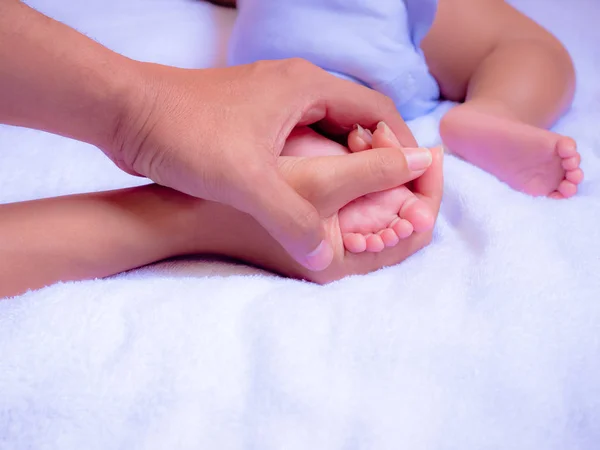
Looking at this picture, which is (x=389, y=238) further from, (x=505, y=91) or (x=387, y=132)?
(x=505, y=91)

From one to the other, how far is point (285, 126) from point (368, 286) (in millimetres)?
213

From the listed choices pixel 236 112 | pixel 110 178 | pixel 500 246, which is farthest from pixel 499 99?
pixel 110 178

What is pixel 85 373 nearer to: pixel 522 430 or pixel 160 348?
pixel 160 348

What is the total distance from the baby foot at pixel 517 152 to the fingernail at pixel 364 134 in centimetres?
17

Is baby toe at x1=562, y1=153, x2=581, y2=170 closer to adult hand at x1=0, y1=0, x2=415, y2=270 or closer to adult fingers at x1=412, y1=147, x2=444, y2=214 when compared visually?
adult fingers at x1=412, y1=147, x2=444, y2=214

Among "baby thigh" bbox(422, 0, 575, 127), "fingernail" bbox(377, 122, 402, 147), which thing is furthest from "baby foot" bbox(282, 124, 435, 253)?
"baby thigh" bbox(422, 0, 575, 127)

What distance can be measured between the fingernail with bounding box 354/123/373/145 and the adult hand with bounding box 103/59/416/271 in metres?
0.07

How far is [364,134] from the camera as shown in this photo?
73cm

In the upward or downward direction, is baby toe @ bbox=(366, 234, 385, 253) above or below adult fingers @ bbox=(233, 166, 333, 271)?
below

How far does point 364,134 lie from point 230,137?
216 millimetres

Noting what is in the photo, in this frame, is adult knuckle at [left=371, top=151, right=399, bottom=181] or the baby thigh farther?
the baby thigh

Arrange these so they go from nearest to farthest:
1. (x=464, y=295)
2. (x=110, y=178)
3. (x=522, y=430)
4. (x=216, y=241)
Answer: (x=522, y=430), (x=464, y=295), (x=216, y=241), (x=110, y=178)

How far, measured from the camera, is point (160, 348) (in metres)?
0.53

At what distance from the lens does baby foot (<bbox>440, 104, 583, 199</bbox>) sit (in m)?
0.76
